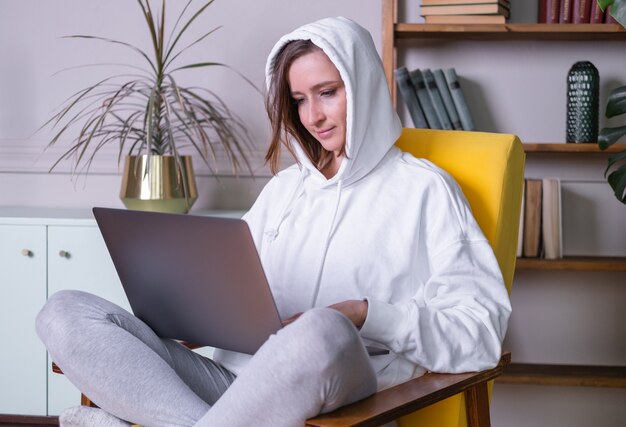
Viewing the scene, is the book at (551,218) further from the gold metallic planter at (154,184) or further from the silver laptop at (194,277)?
the silver laptop at (194,277)

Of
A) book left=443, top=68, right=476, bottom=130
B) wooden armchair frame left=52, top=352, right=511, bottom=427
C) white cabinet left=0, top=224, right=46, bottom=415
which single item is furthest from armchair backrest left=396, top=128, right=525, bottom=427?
white cabinet left=0, top=224, right=46, bottom=415

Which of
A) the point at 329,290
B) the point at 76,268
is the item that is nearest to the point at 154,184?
the point at 76,268

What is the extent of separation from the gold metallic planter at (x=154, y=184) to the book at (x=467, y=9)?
0.90m

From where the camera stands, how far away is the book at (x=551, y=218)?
2.73 m

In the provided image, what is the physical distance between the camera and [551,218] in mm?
2729

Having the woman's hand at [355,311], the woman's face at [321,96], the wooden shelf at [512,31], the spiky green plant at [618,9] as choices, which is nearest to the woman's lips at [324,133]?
the woman's face at [321,96]

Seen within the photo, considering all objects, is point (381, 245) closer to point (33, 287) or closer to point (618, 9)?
point (618, 9)

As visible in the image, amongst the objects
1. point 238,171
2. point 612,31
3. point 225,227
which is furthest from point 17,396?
point 612,31

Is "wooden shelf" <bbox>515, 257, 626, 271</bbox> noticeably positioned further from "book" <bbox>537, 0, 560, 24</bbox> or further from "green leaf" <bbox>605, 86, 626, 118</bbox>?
"book" <bbox>537, 0, 560, 24</bbox>

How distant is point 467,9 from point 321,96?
987 millimetres

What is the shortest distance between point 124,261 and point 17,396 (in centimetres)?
124

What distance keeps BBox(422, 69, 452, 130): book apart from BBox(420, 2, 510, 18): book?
0.18 m

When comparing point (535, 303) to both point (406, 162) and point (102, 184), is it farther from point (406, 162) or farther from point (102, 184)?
point (102, 184)

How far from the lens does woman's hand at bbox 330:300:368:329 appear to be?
1.50 meters
